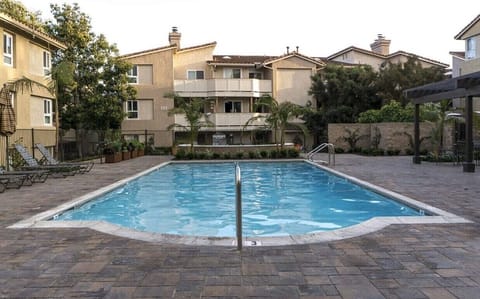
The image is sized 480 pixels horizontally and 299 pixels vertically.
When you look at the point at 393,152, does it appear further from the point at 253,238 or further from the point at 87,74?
the point at 253,238

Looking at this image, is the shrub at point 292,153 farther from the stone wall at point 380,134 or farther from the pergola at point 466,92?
the pergola at point 466,92

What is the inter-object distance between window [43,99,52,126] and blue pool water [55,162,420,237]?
8581 millimetres

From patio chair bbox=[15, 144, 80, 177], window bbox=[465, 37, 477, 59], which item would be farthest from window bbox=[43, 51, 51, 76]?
window bbox=[465, 37, 477, 59]

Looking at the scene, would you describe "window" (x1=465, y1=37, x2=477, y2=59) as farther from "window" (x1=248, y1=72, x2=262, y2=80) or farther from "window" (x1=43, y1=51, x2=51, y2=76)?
"window" (x1=43, y1=51, x2=51, y2=76)

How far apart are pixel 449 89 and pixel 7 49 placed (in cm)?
1750

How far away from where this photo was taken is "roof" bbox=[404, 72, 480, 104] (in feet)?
47.2

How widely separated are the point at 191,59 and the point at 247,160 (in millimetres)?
16230

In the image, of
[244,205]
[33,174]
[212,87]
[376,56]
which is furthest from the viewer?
[376,56]

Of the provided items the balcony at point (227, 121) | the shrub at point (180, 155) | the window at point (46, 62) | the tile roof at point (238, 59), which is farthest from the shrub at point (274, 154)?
the tile roof at point (238, 59)

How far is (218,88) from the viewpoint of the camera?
35.0 metres

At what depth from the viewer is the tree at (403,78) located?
31886 millimetres

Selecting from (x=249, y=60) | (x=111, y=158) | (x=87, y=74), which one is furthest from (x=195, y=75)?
(x=111, y=158)

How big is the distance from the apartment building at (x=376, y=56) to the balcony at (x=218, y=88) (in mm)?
10515

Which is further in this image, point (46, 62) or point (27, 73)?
point (46, 62)
